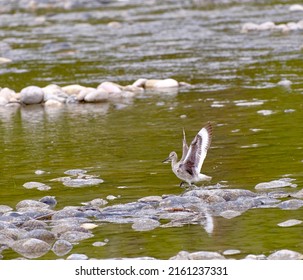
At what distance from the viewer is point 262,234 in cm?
1195

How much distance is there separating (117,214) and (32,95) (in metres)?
11.4

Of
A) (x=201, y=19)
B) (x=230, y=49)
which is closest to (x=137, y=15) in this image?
(x=201, y=19)

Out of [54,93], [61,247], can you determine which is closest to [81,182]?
[61,247]

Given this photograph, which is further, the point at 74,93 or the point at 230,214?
the point at 74,93

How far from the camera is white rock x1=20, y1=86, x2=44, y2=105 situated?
24.0 metres

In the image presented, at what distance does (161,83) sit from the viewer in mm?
25484

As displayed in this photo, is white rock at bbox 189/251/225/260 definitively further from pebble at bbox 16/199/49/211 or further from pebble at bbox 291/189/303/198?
pebble at bbox 16/199/49/211

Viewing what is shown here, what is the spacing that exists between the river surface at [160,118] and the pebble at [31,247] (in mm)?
180

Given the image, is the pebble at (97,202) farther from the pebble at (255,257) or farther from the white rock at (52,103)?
the white rock at (52,103)

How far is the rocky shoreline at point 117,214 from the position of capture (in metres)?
12.0

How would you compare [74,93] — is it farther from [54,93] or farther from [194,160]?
[194,160]

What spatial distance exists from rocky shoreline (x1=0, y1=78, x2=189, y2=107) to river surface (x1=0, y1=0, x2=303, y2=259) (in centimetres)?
48

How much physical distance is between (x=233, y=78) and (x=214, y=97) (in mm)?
2828
